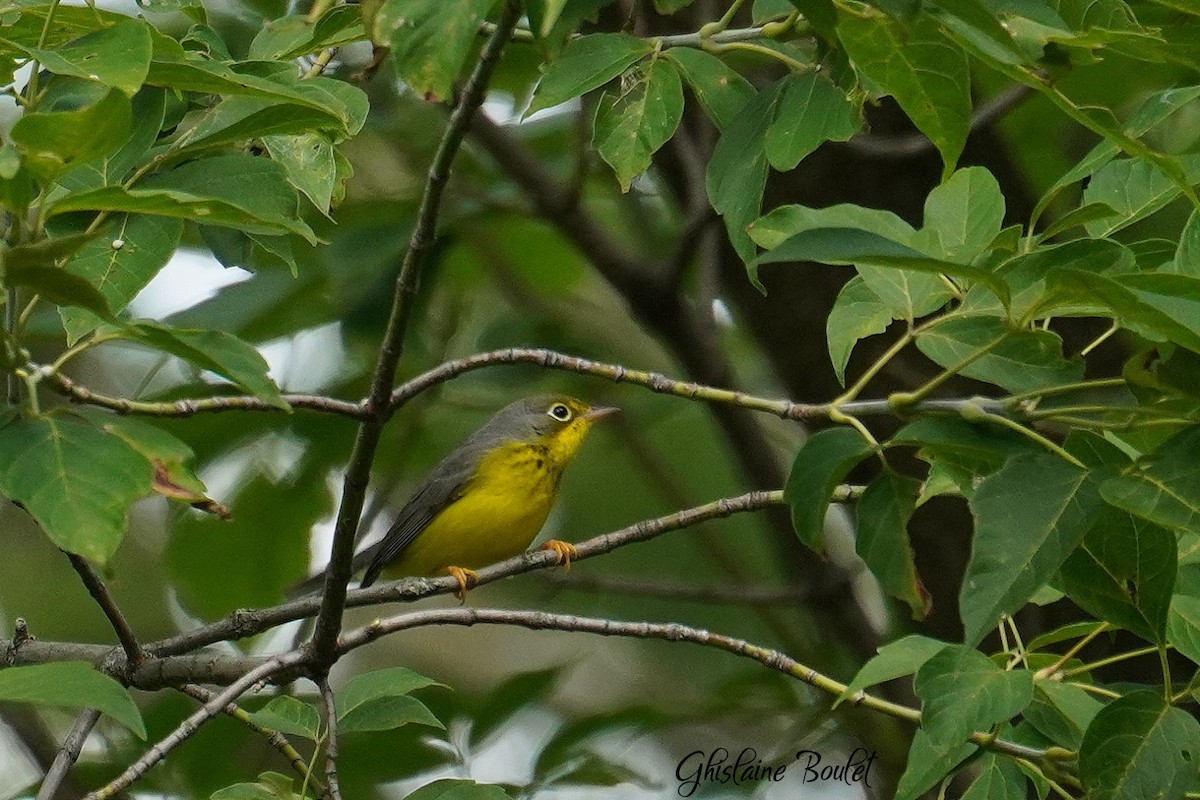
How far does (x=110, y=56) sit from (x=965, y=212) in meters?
1.54

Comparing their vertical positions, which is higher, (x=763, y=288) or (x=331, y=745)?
(x=763, y=288)

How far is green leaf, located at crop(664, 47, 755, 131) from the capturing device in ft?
8.98

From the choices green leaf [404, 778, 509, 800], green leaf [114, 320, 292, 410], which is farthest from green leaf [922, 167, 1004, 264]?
green leaf [404, 778, 509, 800]

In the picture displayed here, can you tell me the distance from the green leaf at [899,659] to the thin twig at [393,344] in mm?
999

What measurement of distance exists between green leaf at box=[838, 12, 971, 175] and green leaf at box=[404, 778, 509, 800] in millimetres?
1491

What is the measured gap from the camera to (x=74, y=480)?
6.59 ft

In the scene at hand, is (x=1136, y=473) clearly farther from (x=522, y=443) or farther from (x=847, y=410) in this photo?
(x=522, y=443)

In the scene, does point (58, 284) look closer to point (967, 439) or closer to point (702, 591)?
point (967, 439)

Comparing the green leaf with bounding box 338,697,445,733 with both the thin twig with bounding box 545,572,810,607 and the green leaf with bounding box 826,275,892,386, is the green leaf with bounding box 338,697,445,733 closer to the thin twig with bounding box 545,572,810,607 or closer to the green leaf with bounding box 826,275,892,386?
the green leaf with bounding box 826,275,892,386

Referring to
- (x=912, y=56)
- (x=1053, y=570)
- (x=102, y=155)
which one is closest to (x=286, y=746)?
(x=102, y=155)

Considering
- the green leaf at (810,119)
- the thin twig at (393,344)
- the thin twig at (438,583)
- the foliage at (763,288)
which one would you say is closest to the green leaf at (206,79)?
the foliage at (763,288)

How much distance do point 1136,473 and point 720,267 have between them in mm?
4156

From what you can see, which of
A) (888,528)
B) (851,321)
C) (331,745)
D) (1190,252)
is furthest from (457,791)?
(1190,252)

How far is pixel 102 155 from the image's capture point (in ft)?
6.43
